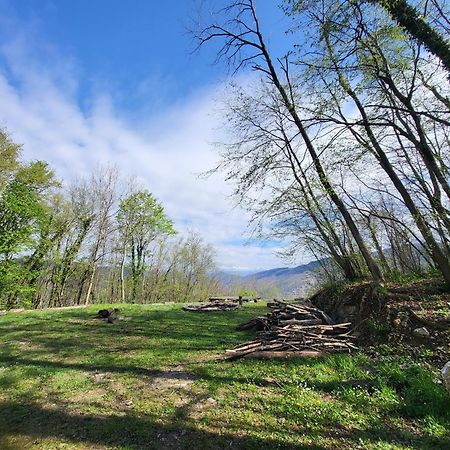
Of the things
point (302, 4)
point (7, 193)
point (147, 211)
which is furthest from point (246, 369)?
point (147, 211)

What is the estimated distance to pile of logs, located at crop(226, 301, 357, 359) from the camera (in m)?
6.11

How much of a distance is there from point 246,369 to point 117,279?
2554 cm

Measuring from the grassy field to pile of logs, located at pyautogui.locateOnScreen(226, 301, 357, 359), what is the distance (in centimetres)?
44

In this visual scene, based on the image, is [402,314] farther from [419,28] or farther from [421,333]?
[419,28]

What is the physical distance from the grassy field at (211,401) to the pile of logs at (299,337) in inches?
17.3

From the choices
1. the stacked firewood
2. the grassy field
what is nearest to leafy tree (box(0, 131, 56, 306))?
the stacked firewood

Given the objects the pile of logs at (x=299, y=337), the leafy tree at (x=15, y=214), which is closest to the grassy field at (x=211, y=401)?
the pile of logs at (x=299, y=337)

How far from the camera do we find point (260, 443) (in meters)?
3.14

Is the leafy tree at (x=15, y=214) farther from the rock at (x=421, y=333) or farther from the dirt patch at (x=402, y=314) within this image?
the rock at (x=421, y=333)

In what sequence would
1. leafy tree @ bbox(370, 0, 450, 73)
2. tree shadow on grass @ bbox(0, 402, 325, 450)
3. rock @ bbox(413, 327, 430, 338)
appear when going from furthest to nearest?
rock @ bbox(413, 327, 430, 338) < leafy tree @ bbox(370, 0, 450, 73) < tree shadow on grass @ bbox(0, 402, 325, 450)

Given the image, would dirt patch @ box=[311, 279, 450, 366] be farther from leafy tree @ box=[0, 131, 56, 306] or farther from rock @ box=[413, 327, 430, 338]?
leafy tree @ box=[0, 131, 56, 306]

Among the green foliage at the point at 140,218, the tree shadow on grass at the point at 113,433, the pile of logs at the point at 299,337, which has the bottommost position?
the tree shadow on grass at the point at 113,433

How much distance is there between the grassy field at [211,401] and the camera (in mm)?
3217

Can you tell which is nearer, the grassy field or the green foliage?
the grassy field
